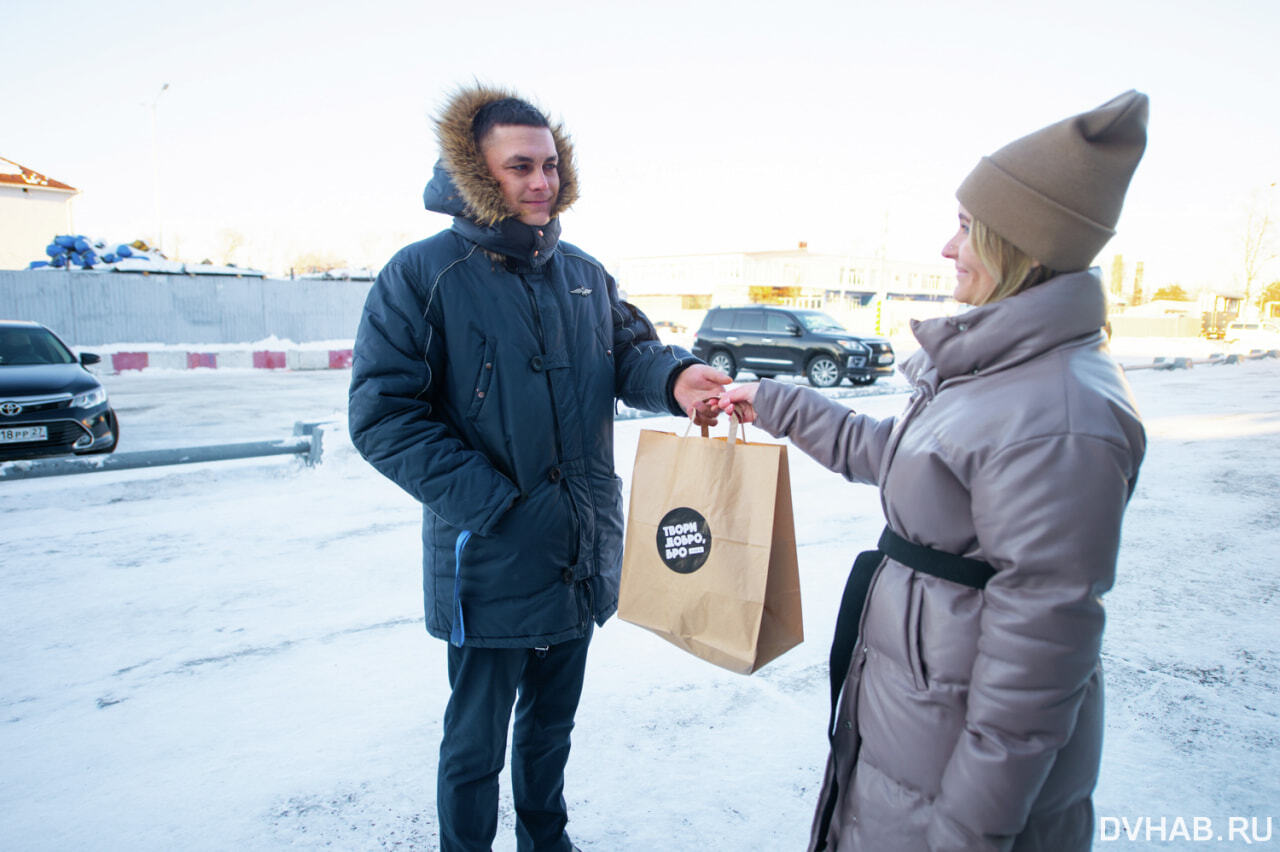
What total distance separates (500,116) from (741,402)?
0.96 meters

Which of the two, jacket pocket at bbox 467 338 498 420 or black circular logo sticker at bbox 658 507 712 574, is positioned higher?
jacket pocket at bbox 467 338 498 420

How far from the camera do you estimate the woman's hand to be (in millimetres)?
1942

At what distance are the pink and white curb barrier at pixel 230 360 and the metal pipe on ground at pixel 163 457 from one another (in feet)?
41.0

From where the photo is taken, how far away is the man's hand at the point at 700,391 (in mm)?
2094

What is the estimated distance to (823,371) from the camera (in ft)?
46.7

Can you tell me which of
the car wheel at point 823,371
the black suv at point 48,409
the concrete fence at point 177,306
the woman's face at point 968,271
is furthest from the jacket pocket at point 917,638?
the concrete fence at point 177,306

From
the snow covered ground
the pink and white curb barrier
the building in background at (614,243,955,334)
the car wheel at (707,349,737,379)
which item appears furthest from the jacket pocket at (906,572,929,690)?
the building in background at (614,243,955,334)

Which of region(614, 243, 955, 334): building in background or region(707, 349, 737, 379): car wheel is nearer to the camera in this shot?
region(707, 349, 737, 379): car wheel

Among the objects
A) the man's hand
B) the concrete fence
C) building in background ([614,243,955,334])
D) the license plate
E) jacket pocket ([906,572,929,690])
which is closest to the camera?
jacket pocket ([906,572,929,690])

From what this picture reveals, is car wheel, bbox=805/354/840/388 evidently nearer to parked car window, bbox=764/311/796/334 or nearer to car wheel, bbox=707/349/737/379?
parked car window, bbox=764/311/796/334

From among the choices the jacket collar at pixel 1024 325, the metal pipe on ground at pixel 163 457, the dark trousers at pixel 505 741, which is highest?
the jacket collar at pixel 1024 325

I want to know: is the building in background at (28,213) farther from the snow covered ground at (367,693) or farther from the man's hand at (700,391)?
the man's hand at (700,391)

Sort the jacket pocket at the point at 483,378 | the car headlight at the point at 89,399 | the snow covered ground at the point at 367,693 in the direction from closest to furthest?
the jacket pocket at the point at 483,378 < the snow covered ground at the point at 367,693 < the car headlight at the point at 89,399

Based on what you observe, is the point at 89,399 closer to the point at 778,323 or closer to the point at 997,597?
the point at 997,597
